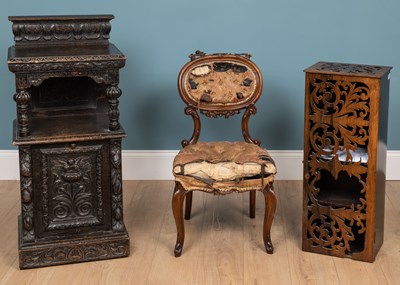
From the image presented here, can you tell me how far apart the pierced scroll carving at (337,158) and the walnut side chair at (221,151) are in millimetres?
206

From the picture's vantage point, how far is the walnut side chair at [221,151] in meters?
3.71

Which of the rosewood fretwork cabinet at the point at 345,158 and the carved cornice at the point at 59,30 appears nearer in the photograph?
the rosewood fretwork cabinet at the point at 345,158

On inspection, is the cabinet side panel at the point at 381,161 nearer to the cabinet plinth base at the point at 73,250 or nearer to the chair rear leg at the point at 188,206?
the chair rear leg at the point at 188,206

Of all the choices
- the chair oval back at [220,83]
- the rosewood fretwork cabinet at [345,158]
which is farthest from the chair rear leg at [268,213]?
the chair oval back at [220,83]

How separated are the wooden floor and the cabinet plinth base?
39mm

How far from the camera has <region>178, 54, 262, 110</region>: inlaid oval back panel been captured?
13.4ft

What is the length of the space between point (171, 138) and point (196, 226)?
2.60 feet

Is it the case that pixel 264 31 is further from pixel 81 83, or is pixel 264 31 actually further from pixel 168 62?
pixel 81 83

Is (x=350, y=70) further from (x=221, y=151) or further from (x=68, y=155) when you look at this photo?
(x=68, y=155)

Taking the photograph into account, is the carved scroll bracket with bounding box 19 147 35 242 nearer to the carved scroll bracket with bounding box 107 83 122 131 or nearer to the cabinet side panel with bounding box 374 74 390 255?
the carved scroll bracket with bounding box 107 83 122 131

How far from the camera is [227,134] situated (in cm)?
484

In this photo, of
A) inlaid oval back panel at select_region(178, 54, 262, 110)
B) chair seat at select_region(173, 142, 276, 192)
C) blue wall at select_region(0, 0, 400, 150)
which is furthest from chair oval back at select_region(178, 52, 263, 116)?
blue wall at select_region(0, 0, 400, 150)

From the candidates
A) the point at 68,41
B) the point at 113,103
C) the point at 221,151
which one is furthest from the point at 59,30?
the point at 221,151

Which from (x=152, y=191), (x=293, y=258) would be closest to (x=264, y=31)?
(x=152, y=191)
